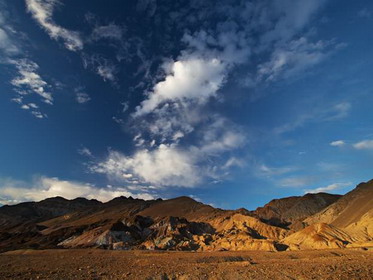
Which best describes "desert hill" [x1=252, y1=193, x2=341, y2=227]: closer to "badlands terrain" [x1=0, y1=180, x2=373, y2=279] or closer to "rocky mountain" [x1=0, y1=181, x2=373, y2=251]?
"rocky mountain" [x1=0, y1=181, x2=373, y2=251]

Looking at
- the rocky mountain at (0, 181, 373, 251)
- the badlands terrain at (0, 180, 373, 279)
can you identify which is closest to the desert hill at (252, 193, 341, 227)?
the rocky mountain at (0, 181, 373, 251)

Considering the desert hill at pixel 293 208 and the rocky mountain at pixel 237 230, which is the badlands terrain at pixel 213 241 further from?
the desert hill at pixel 293 208

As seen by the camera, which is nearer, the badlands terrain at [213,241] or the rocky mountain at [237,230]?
the badlands terrain at [213,241]

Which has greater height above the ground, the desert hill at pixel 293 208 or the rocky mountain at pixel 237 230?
the desert hill at pixel 293 208

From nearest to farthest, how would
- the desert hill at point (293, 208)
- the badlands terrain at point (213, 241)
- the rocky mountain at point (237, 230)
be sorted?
the badlands terrain at point (213, 241)
the rocky mountain at point (237, 230)
the desert hill at point (293, 208)

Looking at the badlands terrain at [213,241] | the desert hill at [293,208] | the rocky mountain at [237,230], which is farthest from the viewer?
the desert hill at [293,208]

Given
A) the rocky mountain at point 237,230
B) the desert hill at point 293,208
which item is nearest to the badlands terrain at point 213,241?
the rocky mountain at point 237,230

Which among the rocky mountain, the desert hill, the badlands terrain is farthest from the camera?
the desert hill

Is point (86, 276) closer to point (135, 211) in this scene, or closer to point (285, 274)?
point (285, 274)

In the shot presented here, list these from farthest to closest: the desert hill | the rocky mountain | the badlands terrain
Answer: the desert hill < the rocky mountain < the badlands terrain
